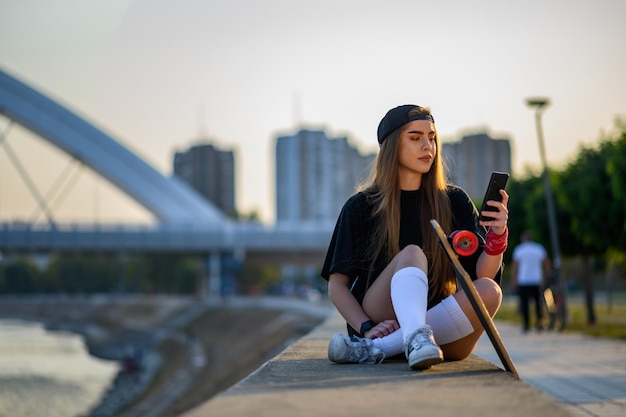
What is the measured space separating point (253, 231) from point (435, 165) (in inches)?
2586

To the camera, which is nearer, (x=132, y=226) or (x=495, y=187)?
(x=495, y=187)

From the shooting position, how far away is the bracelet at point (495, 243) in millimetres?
4996

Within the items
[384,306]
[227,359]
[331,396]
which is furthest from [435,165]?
[227,359]

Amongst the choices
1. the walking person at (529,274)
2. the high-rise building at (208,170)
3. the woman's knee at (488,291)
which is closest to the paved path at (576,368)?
the woman's knee at (488,291)

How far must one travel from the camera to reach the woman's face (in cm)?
538

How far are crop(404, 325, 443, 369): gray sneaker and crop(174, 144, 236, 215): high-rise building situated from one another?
135 meters

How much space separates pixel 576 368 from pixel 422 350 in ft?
18.1

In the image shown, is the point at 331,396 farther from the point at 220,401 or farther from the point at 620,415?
the point at 620,415

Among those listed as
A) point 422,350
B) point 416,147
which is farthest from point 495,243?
point 422,350

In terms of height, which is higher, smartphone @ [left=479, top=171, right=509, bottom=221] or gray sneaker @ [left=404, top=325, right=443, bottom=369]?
smartphone @ [left=479, top=171, right=509, bottom=221]

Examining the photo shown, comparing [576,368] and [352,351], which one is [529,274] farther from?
[352,351]

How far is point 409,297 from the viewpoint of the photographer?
476cm

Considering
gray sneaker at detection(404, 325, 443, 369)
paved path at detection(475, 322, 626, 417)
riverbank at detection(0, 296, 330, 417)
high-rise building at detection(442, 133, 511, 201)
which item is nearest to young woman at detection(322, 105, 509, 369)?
gray sneaker at detection(404, 325, 443, 369)

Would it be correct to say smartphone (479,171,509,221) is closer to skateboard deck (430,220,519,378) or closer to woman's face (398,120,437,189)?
skateboard deck (430,220,519,378)
